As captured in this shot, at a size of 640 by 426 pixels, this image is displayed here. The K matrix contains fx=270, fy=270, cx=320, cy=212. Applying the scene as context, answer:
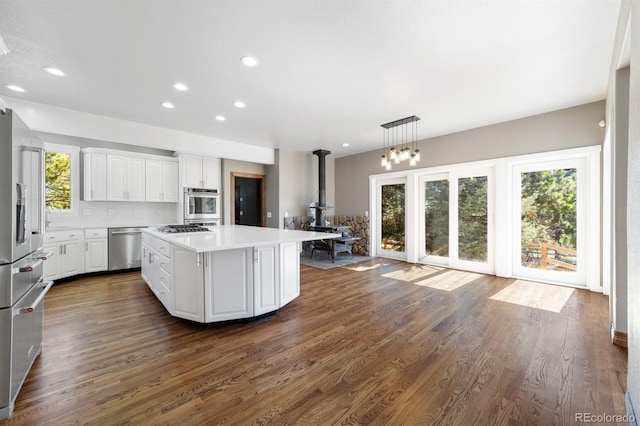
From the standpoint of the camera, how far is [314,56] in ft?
8.43

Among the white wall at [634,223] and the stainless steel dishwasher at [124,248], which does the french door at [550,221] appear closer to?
the white wall at [634,223]

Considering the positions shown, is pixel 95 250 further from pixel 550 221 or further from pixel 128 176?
pixel 550 221

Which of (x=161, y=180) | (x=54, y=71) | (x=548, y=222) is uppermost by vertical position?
(x=54, y=71)

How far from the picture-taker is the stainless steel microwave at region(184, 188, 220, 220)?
214 inches

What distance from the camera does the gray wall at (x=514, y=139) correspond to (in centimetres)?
371

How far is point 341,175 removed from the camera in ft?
23.9

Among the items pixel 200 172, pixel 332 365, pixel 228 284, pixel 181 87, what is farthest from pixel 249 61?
pixel 200 172

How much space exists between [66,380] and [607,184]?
18.4 feet

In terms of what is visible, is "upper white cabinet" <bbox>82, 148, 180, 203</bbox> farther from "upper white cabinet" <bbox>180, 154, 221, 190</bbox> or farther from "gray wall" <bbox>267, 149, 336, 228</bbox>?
"gray wall" <bbox>267, 149, 336, 228</bbox>

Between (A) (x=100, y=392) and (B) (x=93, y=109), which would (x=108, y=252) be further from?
(A) (x=100, y=392)

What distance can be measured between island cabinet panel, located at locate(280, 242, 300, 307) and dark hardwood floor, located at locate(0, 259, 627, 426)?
16 centimetres

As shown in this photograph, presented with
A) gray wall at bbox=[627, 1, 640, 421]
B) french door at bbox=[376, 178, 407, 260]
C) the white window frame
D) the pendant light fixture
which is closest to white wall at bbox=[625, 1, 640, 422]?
gray wall at bbox=[627, 1, 640, 421]

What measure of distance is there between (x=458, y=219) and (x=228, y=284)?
14.1ft

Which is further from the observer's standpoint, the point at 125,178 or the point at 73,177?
the point at 125,178
